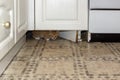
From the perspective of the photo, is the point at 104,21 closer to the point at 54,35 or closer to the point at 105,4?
the point at 105,4

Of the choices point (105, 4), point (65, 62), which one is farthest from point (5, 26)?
point (105, 4)

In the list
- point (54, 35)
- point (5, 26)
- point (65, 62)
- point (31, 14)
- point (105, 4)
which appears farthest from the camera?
point (54, 35)

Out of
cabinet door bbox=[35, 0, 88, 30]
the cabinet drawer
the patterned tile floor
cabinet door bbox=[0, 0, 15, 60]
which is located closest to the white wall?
cabinet door bbox=[35, 0, 88, 30]

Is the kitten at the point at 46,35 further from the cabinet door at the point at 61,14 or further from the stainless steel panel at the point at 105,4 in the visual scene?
the stainless steel panel at the point at 105,4

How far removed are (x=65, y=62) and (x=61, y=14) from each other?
0.78 m

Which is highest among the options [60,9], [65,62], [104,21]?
[60,9]

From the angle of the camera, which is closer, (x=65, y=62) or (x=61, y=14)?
(x=65, y=62)

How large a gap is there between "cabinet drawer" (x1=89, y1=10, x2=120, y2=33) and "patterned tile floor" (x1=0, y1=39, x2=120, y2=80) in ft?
0.42

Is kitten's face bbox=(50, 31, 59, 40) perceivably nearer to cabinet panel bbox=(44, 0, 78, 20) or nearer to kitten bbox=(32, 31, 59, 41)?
kitten bbox=(32, 31, 59, 41)

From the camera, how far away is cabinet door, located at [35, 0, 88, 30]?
224 centimetres

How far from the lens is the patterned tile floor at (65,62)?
1.29 metres

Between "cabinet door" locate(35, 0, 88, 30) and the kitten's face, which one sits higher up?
"cabinet door" locate(35, 0, 88, 30)

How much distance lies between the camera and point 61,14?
225 cm

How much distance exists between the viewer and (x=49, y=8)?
2.24 meters
